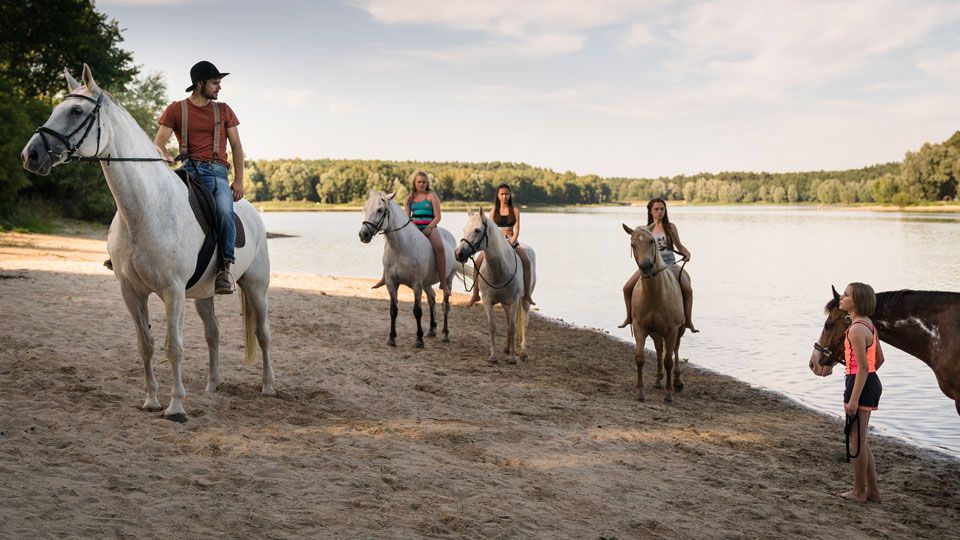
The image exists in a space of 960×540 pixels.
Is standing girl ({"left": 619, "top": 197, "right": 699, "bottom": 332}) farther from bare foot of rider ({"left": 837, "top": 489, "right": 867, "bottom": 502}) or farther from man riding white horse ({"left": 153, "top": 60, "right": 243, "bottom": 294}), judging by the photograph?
man riding white horse ({"left": 153, "top": 60, "right": 243, "bottom": 294})

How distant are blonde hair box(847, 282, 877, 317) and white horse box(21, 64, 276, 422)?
533 centimetres

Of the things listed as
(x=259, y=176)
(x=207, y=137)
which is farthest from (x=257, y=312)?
(x=259, y=176)

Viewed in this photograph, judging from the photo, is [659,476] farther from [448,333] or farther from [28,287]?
[28,287]

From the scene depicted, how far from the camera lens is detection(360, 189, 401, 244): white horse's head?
33.2 ft

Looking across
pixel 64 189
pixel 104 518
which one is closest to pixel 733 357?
pixel 104 518

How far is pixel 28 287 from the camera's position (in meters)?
11.7

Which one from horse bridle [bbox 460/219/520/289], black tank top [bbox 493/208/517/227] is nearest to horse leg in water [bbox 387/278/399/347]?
horse bridle [bbox 460/219/520/289]

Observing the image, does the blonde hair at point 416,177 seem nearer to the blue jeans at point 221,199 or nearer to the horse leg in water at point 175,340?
the blue jeans at point 221,199

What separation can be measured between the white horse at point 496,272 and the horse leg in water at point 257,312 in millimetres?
3168

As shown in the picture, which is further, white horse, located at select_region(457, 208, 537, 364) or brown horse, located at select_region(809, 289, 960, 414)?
white horse, located at select_region(457, 208, 537, 364)

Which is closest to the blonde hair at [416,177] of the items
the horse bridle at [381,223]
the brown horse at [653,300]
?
the horse bridle at [381,223]

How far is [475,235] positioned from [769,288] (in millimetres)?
17737

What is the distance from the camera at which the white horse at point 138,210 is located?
4812 mm

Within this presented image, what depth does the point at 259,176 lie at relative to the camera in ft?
435
